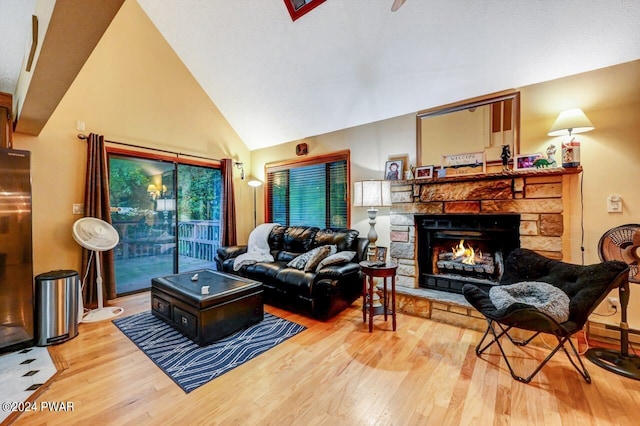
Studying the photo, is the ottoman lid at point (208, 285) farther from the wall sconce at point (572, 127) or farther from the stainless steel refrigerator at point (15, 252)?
the wall sconce at point (572, 127)

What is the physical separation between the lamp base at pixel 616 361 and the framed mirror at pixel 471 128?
188 centimetres

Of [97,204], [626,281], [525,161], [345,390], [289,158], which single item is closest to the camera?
[345,390]

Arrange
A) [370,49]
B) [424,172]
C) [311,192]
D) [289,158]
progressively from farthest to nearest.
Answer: [289,158], [311,192], [424,172], [370,49]

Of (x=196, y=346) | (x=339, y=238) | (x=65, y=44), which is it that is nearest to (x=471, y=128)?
(x=339, y=238)

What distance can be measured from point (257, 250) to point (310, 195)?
4.28 feet

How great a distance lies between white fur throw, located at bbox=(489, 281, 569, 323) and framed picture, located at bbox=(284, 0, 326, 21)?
331 cm

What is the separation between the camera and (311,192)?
4.73m

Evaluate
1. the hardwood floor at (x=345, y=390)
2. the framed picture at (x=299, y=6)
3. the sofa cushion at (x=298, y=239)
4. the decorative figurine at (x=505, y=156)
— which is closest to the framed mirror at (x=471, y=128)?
the decorative figurine at (x=505, y=156)

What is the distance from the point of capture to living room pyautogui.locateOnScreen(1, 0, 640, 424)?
1.81m

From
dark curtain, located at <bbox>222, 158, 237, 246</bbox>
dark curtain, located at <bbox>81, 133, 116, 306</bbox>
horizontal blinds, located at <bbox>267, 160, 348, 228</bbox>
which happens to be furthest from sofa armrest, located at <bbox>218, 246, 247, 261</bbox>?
dark curtain, located at <bbox>81, 133, 116, 306</bbox>

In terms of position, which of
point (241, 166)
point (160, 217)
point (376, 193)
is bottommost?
point (160, 217)

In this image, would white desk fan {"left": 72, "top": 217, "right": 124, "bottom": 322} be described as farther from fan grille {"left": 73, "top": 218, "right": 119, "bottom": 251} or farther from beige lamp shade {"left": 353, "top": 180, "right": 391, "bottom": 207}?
beige lamp shade {"left": 353, "top": 180, "right": 391, "bottom": 207}

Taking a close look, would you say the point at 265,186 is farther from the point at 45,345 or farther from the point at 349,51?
the point at 45,345

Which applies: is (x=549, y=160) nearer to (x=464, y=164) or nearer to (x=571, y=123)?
(x=571, y=123)
